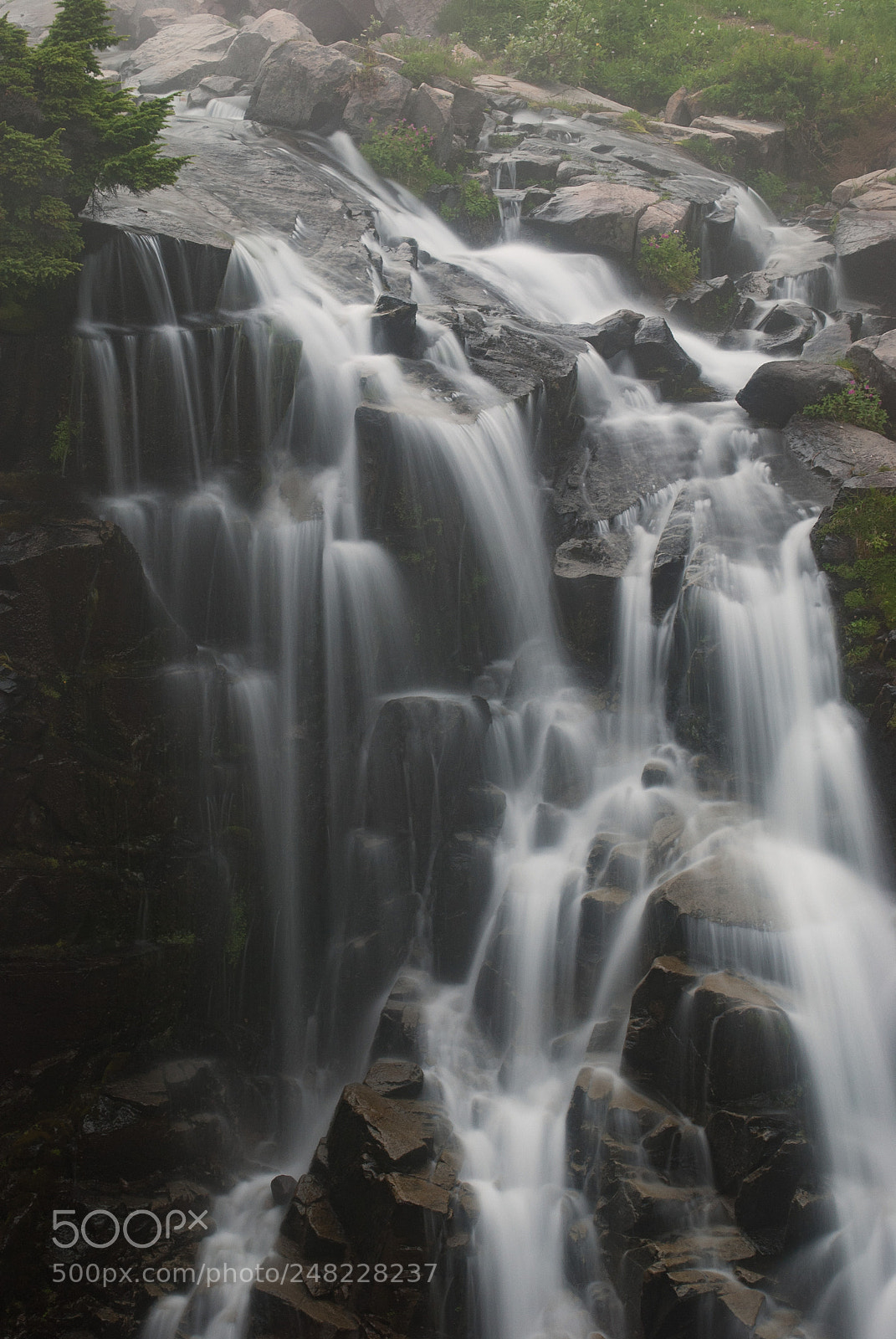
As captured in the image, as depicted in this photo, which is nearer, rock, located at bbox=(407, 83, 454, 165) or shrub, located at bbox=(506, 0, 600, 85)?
rock, located at bbox=(407, 83, 454, 165)

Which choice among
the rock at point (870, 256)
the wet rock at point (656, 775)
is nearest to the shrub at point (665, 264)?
the rock at point (870, 256)

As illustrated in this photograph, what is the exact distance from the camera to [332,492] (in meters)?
10.2

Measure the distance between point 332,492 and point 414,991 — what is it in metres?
5.45

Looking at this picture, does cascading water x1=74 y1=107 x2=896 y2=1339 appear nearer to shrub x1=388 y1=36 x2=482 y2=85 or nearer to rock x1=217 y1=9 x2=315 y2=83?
shrub x1=388 y1=36 x2=482 y2=85

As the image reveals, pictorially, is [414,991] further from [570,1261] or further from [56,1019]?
[56,1019]

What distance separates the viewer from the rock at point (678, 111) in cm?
2428

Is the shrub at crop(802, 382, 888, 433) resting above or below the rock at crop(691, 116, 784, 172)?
below

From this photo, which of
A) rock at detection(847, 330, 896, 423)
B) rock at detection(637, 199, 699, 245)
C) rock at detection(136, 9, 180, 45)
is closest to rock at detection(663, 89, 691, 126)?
rock at detection(637, 199, 699, 245)

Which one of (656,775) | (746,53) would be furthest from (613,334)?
(746,53)

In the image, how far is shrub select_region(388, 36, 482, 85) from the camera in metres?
21.2

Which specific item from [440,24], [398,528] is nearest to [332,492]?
[398,528]

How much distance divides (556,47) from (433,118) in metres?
9.02

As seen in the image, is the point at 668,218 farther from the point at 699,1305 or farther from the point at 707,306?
the point at 699,1305

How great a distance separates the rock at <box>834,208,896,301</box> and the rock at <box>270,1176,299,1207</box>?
17920 millimetres
